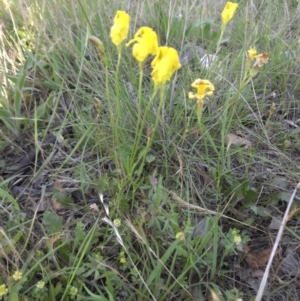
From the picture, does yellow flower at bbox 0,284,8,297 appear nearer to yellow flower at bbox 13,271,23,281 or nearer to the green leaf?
yellow flower at bbox 13,271,23,281

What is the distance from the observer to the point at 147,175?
3.61 ft

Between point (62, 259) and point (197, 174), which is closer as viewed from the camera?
point (62, 259)

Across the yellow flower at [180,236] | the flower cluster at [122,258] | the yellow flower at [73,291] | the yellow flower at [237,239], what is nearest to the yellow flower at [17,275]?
the yellow flower at [73,291]

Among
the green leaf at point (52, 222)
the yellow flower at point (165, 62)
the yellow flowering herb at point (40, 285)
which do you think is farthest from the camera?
the green leaf at point (52, 222)

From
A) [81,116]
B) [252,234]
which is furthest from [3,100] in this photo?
[252,234]

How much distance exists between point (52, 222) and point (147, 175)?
295 millimetres

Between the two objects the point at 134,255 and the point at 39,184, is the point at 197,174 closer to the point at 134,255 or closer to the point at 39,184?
the point at 134,255

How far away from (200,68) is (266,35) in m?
0.38

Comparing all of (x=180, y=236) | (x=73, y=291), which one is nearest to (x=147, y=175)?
(x=180, y=236)

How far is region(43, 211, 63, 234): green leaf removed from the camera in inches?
37.3

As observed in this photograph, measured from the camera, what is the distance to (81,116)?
1.20 meters

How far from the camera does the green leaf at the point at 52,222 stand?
0.95 m

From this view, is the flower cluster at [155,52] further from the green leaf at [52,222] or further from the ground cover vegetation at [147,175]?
the green leaf at [52,222]

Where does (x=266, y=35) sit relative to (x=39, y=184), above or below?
above
